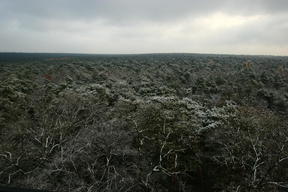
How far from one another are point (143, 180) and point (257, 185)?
15.0 feet

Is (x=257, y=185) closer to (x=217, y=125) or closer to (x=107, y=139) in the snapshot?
(x=217, y=125)

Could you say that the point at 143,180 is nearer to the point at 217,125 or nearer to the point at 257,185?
the point at 257,185

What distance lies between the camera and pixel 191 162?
13188 mm

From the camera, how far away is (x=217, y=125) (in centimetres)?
1463

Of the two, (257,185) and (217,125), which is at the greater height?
(217,125)

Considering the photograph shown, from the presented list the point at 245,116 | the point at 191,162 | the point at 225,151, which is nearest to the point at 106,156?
the point at 191,162

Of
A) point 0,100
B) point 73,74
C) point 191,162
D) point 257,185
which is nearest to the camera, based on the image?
point 257,185

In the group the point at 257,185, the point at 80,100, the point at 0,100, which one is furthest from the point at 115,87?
the point at 257,185

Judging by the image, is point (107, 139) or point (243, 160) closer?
point (243, 160)

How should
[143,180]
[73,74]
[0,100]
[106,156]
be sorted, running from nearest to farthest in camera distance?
[143,180] → [106,156] → [0,100] → [73,74]

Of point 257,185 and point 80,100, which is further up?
point 80,100

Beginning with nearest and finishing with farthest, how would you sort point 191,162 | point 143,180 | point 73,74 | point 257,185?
point 257,185
point 143,180
point 191,162
point 73,74

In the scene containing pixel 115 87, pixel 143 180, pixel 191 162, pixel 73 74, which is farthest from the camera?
pixel 73 74

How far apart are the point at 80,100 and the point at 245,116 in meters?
11.0
